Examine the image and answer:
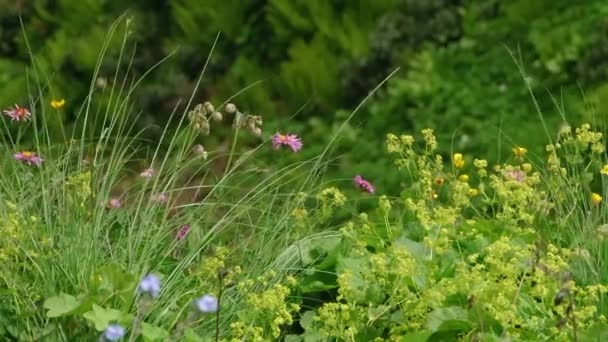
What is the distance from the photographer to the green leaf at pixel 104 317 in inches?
125

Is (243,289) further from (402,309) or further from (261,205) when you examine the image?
(261,205)

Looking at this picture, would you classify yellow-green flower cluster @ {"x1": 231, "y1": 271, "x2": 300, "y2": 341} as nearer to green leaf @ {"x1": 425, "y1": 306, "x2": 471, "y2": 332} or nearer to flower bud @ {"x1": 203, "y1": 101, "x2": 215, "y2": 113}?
green leaf @ {"x1": 425, "y1": 306, "x2": 471, "y2": 332}

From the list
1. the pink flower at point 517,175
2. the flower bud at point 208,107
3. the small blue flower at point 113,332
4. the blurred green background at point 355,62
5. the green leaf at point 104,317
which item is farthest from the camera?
the blurred green background at point 355,62

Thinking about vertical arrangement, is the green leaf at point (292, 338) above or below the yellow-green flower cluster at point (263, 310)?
below

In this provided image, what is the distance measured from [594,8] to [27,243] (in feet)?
16.1

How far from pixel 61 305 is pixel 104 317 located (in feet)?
0.36

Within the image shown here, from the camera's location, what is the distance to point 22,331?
3.36 metres

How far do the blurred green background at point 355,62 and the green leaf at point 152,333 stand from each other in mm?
3478

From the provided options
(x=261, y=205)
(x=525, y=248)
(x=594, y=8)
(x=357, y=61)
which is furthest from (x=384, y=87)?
(x=525, y=248)

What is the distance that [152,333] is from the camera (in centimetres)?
322

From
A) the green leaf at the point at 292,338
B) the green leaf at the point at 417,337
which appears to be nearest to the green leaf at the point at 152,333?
the green leaf at the point at 292,338

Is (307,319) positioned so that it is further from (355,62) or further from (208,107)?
(355,62)

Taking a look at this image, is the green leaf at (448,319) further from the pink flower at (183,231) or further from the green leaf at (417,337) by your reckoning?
the pink flower at (183,231)

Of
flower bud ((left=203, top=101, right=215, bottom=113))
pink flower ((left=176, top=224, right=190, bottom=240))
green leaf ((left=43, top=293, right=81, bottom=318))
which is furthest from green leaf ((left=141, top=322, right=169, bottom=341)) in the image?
flower bud ((left=203, top=101, right=215, bottom=113))
